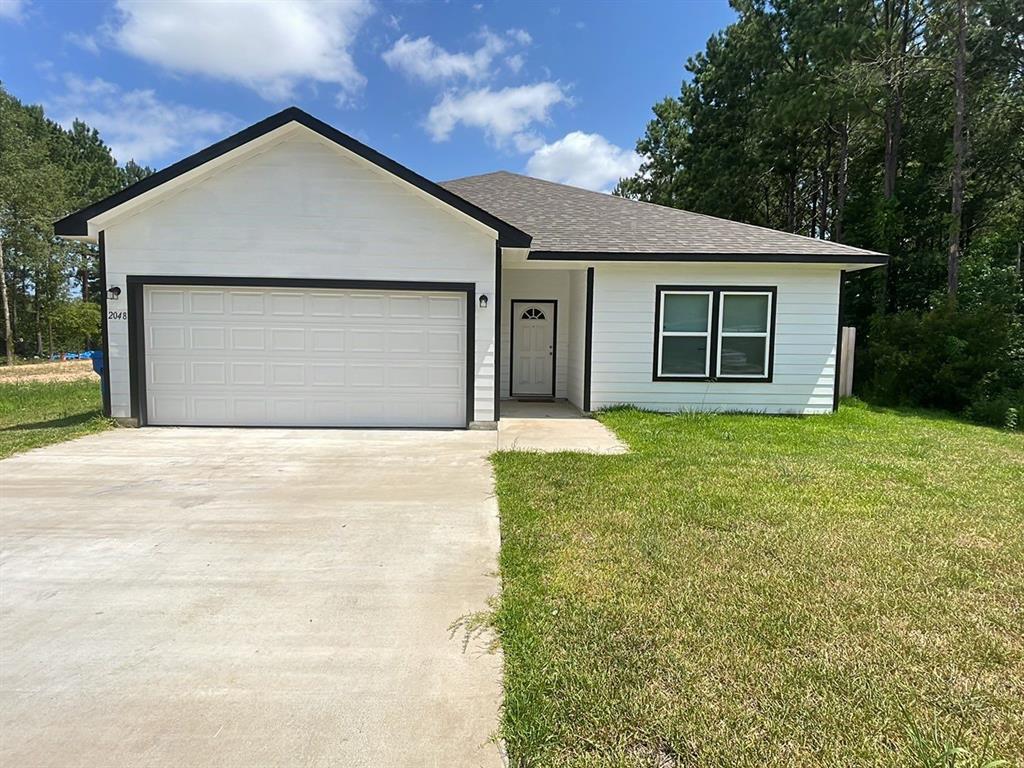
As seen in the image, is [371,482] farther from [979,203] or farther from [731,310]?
[979,203]

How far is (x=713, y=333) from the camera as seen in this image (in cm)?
1004

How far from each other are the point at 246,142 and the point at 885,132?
20.0m

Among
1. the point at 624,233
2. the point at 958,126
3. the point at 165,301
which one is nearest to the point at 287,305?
the point at 165,301

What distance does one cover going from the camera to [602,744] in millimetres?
2082

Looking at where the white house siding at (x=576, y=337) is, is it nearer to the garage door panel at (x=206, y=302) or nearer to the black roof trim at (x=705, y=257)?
the black roof trim at (x=705, y=257)

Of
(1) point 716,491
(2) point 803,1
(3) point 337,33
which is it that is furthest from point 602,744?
(2) point 803,1

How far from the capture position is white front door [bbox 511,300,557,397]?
11914 mm

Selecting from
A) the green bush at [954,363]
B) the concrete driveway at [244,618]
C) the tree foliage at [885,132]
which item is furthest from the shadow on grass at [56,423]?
the tree foliage at [885,132]

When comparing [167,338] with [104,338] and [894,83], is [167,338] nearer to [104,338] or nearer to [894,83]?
[104,338]

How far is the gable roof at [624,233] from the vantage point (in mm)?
9555

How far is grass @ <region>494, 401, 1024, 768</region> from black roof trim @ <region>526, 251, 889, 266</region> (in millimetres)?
4630

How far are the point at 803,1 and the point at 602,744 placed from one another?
2385cm

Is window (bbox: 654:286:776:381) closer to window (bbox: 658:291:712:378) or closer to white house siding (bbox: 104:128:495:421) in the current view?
window (bbox: 658:291:712:378)

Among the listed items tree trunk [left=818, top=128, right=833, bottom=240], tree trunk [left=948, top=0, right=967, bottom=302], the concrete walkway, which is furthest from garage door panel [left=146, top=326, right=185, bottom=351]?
tree trunk [left=818, top=128, right=833, bottom=240]
